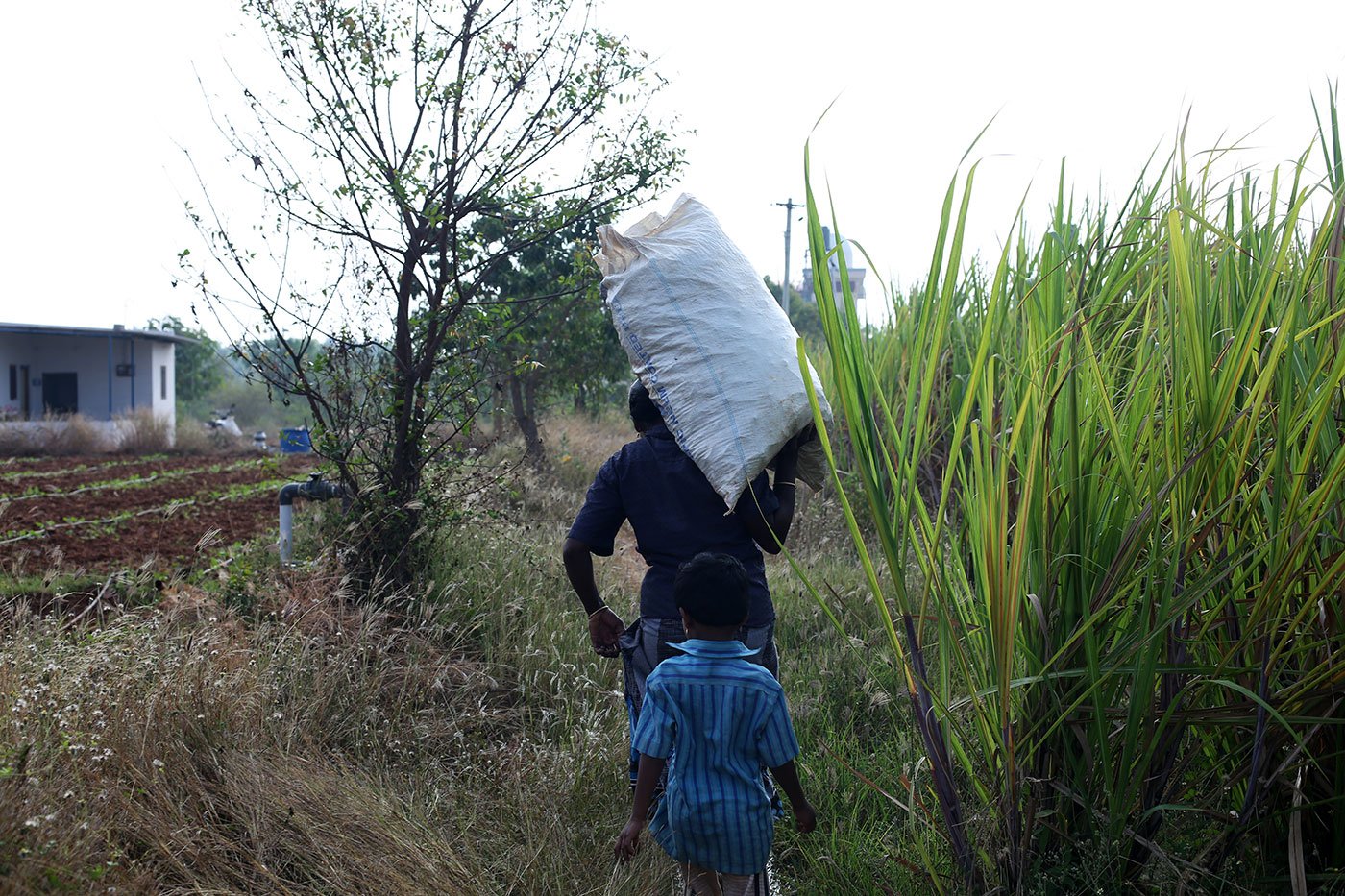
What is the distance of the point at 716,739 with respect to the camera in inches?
89.3

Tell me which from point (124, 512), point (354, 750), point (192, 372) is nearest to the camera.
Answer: point (354, 750)

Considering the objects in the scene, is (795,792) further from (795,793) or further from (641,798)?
(641,798)

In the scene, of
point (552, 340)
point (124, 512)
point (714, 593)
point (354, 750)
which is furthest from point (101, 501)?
point (714, 593)

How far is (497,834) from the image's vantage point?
2996 millimetres

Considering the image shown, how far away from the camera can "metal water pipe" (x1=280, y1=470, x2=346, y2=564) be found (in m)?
5.13

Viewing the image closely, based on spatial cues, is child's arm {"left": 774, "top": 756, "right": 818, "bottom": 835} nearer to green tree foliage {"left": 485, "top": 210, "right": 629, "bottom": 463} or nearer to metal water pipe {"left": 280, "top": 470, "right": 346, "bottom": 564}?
metal water pipe {"left": 280, "top": 470, "right": 346, "bottom": 564}

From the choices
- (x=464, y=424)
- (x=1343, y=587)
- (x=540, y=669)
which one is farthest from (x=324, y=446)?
(x=1343, y=587)

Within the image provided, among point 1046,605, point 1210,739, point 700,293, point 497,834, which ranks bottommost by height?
point 497,834

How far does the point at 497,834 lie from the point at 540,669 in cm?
138

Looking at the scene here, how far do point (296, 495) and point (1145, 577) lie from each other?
4.55 meters

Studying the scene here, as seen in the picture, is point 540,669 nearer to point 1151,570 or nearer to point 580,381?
point 1151,570

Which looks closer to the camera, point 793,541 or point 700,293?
point 700,293

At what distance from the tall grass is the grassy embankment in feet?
1.51

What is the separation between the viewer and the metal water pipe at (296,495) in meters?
5.13
